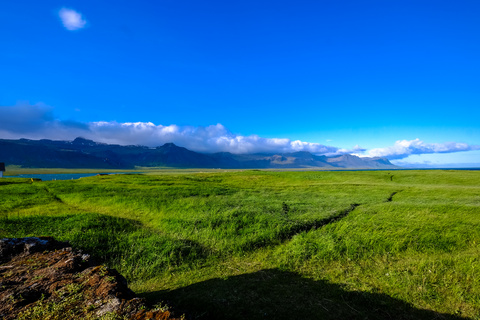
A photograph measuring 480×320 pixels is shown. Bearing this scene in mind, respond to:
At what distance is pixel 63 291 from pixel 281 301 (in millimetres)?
6489

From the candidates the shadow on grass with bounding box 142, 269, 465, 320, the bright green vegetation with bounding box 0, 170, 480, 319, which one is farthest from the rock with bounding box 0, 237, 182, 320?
the shadow on grass with bounding box 142, 269, 465, 320

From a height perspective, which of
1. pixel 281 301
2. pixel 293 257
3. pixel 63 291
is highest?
pixel 63 291

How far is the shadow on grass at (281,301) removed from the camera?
7.45 meters

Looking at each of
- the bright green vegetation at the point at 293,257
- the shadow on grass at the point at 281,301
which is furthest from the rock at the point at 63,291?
the shadow on grass at the point at 281,301

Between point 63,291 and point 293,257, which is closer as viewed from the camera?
point 63,291

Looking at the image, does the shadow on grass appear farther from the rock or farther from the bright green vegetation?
the rock

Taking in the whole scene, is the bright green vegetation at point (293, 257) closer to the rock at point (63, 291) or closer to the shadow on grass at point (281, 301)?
the shadow on grass at point (281, 301)

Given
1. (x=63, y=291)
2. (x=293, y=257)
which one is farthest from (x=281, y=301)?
(x=63, y=291)

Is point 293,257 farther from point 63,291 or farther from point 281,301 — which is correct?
point 63,291

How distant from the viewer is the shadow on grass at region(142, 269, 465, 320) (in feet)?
24.5

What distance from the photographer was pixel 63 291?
5090 mm

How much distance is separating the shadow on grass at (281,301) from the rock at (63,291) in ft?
9.95

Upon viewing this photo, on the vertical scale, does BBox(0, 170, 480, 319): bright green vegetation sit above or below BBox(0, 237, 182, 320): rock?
below

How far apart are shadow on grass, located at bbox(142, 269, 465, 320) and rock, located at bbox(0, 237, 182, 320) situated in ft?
9.95
